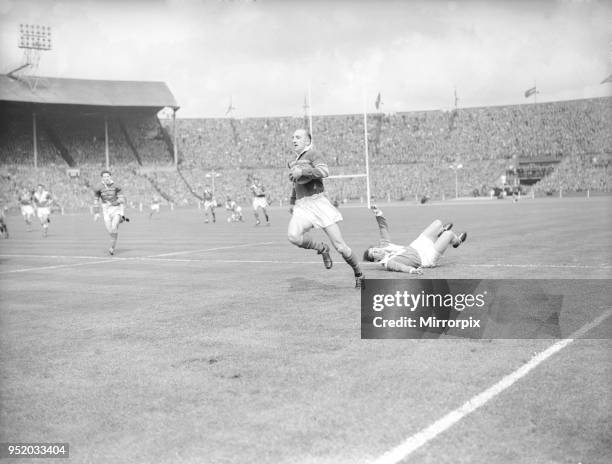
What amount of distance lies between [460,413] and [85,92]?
69363 mm

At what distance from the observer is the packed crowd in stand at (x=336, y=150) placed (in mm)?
65938

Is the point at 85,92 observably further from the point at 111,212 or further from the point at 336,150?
the point at 111,212

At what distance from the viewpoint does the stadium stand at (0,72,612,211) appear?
64375mm

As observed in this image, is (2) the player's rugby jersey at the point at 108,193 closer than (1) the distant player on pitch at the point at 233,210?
Yes

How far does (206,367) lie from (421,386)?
1717mm

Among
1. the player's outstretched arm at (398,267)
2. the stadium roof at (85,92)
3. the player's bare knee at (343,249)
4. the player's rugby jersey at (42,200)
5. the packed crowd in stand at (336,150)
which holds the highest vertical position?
the stadium roof at (85,92)

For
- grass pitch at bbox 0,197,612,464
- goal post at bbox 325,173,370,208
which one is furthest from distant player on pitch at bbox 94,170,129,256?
goal post at bbox 325,173,370,208

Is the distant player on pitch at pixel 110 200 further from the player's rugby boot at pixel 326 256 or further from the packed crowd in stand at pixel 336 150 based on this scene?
the packed crowd in stand at pixel 336 150

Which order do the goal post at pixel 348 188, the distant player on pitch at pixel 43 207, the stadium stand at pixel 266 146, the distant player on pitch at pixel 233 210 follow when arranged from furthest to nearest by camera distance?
1. the goal post at pixel 348 188
2. the stadium stand at pixel 266 146
3. the distant player on pitch at pixel 233 210
4. the distant player on pitch at pixel 43 207

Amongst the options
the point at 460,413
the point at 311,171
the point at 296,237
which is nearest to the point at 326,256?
the point at 296,237

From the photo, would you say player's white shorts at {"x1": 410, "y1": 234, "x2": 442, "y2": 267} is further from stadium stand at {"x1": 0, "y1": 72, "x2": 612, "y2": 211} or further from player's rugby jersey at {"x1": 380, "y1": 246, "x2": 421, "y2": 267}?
stadium stand at {"x1": 0, "y1": 72, "x2": 612, "y2": 211}

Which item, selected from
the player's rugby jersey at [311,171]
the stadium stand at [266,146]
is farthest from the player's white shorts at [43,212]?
the stadium stand at [266,146]

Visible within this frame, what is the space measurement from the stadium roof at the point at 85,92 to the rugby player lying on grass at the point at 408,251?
58032 mm

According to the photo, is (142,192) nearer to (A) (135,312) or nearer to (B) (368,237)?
(B) (368,237)
